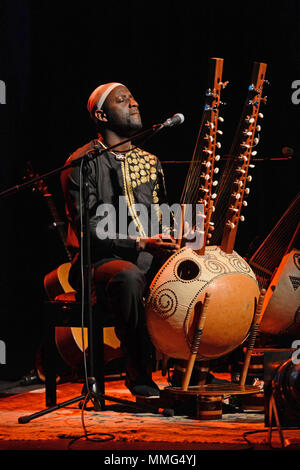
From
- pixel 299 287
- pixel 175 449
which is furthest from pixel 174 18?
pixel 175 449

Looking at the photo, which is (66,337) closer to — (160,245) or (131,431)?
(160,245)

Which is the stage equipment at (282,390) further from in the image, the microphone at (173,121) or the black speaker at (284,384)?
the microphone at (173,121)

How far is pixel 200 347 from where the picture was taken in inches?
120

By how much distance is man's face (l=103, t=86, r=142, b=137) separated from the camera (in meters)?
3.72

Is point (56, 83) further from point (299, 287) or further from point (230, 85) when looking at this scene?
point (299, 287)

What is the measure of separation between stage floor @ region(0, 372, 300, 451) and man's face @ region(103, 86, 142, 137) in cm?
164

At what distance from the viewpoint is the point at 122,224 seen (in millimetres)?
3607

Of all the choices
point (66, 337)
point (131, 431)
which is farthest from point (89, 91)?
point (131, 431)

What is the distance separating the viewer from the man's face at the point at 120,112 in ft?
12.2

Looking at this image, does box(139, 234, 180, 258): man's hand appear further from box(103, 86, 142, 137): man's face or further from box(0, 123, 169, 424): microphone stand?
box(103, 86, 142, 137): man's face

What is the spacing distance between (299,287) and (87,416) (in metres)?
1.39

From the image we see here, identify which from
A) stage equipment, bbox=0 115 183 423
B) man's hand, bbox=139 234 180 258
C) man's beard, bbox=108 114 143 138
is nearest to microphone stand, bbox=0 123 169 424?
stage equipment, bbox=0 115 183 423

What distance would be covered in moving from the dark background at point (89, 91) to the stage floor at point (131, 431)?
1.81 m

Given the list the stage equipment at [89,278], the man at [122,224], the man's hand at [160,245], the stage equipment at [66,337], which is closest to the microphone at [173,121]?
the stage equipment at [89,278]
